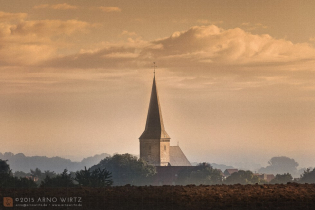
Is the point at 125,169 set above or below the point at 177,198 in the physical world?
above

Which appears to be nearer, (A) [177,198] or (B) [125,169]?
(A) [177,198]

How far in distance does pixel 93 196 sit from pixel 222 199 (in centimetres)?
760

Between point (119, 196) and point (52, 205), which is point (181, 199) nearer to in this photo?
point (119, 196)

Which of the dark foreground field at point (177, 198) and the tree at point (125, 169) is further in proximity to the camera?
the tree at point (125, 169)

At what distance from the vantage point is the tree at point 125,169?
632ft

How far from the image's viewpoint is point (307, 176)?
19038 centimetres

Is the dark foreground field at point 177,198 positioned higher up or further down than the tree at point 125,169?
further down

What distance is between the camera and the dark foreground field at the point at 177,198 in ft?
127

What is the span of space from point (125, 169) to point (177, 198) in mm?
155459

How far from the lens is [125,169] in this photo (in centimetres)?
19475

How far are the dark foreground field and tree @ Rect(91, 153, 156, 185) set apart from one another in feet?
485

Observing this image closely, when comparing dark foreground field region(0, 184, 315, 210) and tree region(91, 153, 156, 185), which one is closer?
dark foreground field region(0, 184, 315, 210)

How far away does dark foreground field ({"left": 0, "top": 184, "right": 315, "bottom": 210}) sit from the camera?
38.7 m

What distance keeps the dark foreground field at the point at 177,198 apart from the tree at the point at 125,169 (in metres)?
148
